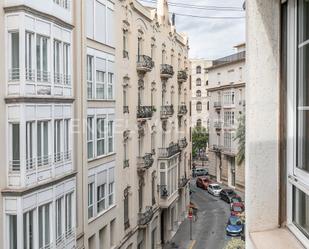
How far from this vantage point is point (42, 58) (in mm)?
12320

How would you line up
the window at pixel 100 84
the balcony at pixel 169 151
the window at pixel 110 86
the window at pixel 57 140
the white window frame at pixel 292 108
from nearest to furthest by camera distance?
the white window frame at pixel 292 108 → the window at pixel 57 140 → the window at pixel 100 84 → the window at pixel 110 86 → the balcony at pixel 169 151

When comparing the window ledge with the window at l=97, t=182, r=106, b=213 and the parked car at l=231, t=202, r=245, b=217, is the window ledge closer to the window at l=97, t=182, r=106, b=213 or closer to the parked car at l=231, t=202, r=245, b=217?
the window at l=97, t=182, r=106, b=213

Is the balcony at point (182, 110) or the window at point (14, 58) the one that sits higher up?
the window at point (14, 58)

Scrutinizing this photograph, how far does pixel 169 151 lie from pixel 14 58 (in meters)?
18.1

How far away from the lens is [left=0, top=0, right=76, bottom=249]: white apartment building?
1135 cm

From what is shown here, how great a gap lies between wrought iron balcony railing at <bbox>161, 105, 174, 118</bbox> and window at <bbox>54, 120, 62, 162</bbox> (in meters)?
14.8

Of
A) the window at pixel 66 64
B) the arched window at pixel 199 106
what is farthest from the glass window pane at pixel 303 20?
the arched window at pixel 199 106

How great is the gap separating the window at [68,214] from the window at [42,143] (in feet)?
6.91

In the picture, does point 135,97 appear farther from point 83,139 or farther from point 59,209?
point 59,209

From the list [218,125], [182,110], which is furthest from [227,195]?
[218,125]

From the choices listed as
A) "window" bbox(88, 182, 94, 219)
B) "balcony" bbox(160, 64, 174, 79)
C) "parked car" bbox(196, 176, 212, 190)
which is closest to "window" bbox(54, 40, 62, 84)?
"window" bbox(88, 182, 94, 219)

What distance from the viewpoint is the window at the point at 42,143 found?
40.1ft

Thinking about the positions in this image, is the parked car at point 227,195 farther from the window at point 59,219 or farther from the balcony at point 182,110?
the window at point 59,219

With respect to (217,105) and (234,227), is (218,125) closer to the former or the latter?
(217,105)
